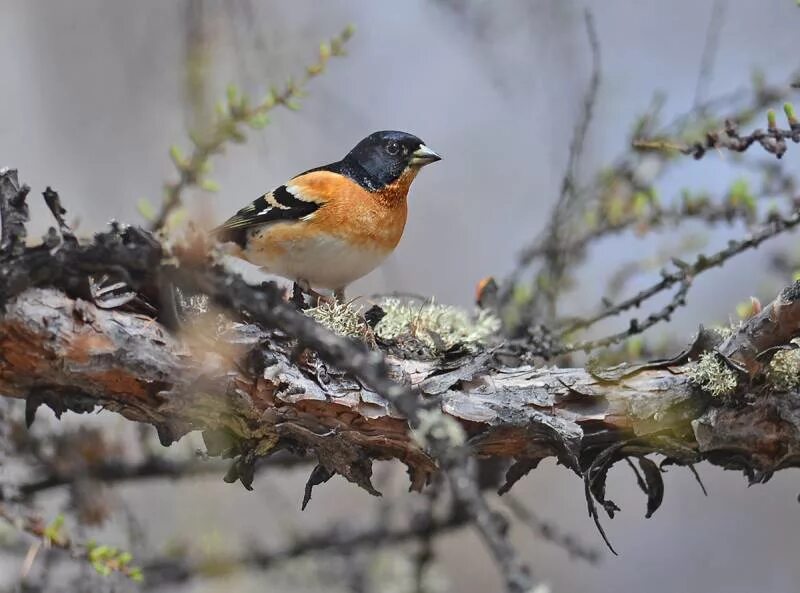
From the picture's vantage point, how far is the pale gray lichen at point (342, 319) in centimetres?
269

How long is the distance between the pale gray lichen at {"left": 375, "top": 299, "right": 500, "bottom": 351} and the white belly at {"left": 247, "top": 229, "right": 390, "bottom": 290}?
23.3 inches

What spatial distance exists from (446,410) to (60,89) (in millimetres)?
3669

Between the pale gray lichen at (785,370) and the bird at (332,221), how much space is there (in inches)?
73.6

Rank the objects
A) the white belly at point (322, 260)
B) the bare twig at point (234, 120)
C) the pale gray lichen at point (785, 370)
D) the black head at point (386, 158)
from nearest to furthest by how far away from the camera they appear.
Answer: the pale gray lichen at point (785, 370) → the bare twig at point (234, 120) → the white belly at point (322, 260) → the black head at point (386, 158)

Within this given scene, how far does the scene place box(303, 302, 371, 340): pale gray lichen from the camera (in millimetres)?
2688

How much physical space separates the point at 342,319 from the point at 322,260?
100 cm

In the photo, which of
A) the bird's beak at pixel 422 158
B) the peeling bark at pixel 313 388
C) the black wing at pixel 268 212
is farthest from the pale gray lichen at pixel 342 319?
the bird's beak at pixel 422 158

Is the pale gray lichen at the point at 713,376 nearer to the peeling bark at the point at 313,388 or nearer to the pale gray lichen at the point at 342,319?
the peeling bark at the point at 313,388

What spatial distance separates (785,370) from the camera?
2236 mm

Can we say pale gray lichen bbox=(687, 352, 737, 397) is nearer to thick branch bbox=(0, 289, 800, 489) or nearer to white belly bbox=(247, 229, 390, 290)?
thick branch bbox=(0, 289, 800, 489)

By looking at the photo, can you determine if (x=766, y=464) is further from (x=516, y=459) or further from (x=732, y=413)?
(x=516, y=459)

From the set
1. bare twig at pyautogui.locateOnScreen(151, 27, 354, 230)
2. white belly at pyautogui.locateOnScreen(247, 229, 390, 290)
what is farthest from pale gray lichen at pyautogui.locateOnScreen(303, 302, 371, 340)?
white belly at pyautogui.locateOnScreen(247, 229, 390, 290)

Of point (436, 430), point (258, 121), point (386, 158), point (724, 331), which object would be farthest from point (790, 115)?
point (386, 158)

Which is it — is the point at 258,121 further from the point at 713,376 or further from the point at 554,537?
the point at 554,537
